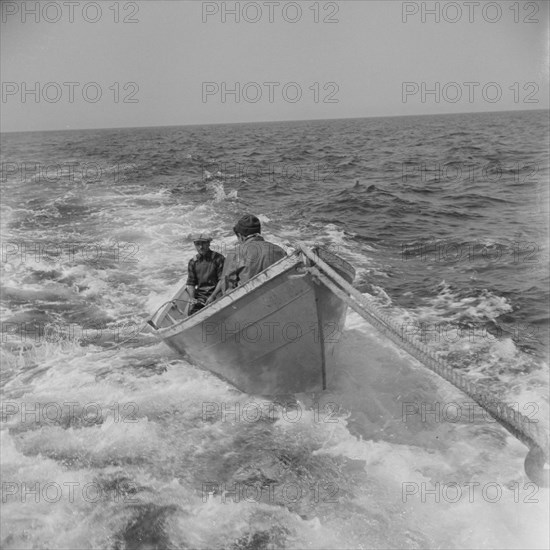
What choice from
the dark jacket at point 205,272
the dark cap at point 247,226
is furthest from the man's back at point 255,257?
the dark jacket at point 205,272

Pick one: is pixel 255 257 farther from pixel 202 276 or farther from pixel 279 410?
pixel 279 410

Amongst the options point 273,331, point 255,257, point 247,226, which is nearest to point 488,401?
point 273,331

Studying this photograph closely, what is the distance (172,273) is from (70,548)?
322 inches

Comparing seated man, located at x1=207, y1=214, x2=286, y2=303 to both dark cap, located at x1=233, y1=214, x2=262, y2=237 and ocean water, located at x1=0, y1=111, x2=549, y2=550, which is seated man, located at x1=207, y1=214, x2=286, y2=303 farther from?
ocean water, located at x1=0, y1=111, x2=549, y2=550

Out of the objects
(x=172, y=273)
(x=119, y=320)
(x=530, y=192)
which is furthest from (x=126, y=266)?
(x=530, y=192)

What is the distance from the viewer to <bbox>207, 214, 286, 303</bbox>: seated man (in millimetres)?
6422

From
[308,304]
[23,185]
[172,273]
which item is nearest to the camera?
[308,304]

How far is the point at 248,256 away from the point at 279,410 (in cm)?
200

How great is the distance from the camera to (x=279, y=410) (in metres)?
6.62

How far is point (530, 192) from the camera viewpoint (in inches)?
715

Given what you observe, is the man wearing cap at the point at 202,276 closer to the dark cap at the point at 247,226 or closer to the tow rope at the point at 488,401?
the dark cap at the point at 247,226

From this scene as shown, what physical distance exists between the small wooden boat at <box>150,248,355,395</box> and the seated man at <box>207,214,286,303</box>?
1.48 ft

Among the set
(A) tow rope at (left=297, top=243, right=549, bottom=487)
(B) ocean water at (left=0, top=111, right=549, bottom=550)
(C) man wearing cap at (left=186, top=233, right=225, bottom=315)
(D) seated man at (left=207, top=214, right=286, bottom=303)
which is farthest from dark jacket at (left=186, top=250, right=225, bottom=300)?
(A) tow rope at (left=297, top=243, right=549, bottom=487)

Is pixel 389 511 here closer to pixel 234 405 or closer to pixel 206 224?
pixel 234 405
